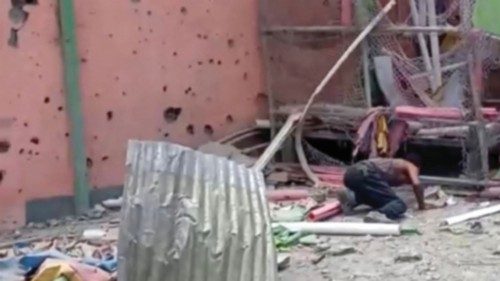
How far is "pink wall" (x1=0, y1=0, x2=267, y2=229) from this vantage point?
9.04 m

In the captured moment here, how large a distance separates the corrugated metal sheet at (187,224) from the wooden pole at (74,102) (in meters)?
3.91

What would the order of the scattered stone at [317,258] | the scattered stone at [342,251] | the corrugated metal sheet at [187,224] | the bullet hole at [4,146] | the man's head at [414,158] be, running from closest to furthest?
the corrugated metal sheet at [187,224], the scattered stone at [317,258], the scattered stone at [342,251], the bullet hole at [4,146], the man's head at [414,158]

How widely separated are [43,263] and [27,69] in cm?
301

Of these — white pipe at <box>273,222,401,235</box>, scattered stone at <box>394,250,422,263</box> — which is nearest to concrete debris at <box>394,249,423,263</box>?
scattered stone at <box>394,250,422,263</box>

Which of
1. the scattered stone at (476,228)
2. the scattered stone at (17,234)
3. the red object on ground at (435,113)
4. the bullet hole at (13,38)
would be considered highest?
the bullet hole at (13,38)

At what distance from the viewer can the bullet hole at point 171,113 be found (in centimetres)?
1022

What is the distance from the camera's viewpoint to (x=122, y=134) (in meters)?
9.81

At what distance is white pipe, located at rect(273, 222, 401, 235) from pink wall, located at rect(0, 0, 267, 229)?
90.8 inches

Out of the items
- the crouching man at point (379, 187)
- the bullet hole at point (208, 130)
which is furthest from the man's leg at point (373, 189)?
the bullet hole at point (208, 130)

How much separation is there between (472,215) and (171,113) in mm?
3205

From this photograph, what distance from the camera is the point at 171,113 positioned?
33.7 feet

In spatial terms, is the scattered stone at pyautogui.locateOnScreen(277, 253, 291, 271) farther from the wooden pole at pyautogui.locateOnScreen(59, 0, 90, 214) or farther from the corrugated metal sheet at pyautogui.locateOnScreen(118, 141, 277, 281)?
the wooden pole at pyautogui.locateOnScreen(59, 0, 90, 214)

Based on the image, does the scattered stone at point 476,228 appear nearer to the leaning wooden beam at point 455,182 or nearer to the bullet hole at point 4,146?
the leaning wooden beam at point 455,182

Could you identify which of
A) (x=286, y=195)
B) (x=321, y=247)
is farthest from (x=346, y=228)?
(x=286, y=195)
